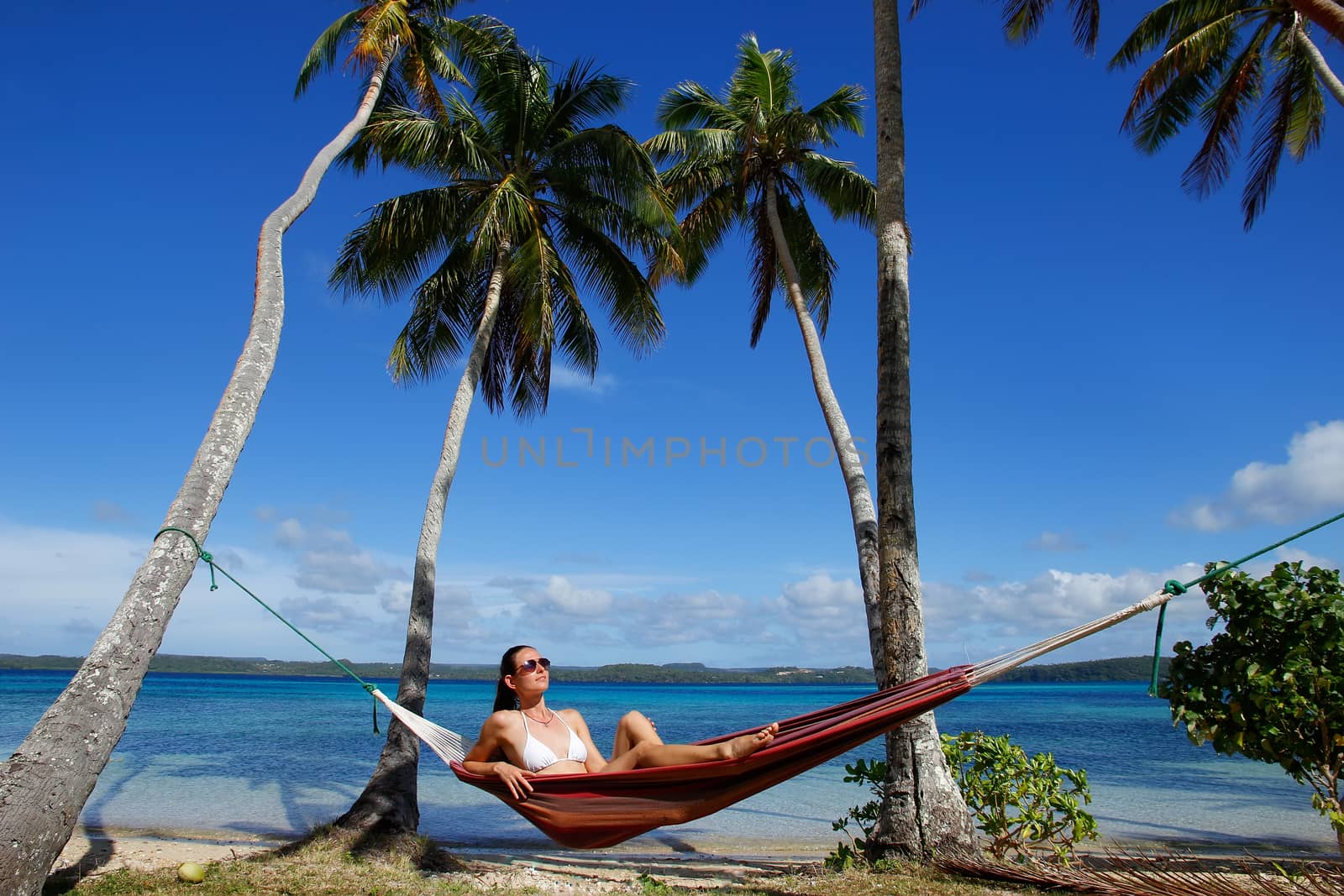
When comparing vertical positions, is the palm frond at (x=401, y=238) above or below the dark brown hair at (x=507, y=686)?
above

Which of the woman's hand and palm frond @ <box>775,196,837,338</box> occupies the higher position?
palm frond @ <box>775,196,837,338</box>

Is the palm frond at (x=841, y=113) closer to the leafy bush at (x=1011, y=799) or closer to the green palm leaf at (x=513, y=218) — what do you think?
the green palm leaf at (x=513, y=218)

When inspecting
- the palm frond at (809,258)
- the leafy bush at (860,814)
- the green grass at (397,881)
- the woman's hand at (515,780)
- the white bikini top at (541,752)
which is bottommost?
Result: the green grass at (397,881)

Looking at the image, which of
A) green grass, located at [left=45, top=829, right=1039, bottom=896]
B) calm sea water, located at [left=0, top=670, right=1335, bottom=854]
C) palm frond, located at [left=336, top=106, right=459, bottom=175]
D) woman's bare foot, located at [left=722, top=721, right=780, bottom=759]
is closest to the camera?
woman's bare foot, located at [left=722, top=721, right=780, bottom=759]

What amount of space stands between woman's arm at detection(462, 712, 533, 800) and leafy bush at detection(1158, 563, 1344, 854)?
3410mm

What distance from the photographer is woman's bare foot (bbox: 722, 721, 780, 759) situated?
2676 mm

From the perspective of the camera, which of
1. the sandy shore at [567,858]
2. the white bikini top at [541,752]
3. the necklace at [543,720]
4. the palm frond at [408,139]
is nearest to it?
the white bikini top at [541,752]

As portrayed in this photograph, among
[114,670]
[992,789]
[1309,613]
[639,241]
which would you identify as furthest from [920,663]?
[639,241]

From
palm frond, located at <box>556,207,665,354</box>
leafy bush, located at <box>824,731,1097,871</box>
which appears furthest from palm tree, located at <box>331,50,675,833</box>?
leafy bush, located at <box>824,731,1097,871</box>

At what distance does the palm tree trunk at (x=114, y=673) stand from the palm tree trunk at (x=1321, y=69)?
7.94 m

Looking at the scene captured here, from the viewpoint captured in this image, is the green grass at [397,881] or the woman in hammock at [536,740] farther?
the green grass at [397,881]

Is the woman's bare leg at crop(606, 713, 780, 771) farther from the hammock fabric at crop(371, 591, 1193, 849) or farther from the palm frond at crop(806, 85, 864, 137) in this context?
the palm frond at crop(806, 85, 864, 137)

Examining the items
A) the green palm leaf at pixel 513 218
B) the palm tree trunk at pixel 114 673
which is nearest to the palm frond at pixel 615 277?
the green palm leaf at pixel 513 218

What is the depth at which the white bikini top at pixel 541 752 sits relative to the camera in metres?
3.07
